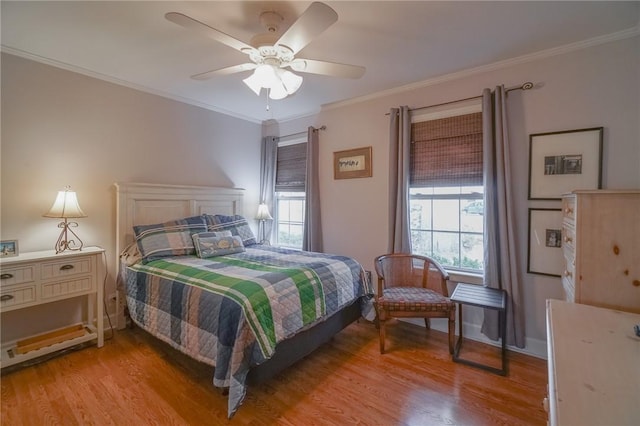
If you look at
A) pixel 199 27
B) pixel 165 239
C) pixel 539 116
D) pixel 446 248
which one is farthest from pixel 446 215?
pixel 165 239

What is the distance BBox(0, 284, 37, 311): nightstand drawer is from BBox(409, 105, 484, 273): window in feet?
11.1

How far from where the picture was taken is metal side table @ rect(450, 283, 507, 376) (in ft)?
7.19

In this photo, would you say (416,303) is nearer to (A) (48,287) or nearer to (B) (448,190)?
(B) (448,190)

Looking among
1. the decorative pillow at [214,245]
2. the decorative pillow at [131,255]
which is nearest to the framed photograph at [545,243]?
the decorative pillow at [214,245]

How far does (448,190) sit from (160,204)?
311 centimetres

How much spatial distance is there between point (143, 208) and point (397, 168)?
2752mm

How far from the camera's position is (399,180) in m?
3.01

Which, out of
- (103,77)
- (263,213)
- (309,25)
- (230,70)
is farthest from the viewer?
(263,213)

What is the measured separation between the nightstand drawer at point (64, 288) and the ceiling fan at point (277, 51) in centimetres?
199

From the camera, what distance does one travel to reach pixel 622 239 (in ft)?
4.94

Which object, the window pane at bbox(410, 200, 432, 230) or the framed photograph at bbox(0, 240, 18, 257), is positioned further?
the window pane at bbox(410, 200, 432, 230)

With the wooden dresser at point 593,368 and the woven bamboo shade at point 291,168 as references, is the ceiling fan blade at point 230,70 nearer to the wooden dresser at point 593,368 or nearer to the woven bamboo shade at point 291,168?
the woven bamboo shade at point 291,168

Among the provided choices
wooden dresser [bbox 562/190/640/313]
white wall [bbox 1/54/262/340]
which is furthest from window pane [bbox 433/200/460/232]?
white wall [bbox 1/54/262/340]

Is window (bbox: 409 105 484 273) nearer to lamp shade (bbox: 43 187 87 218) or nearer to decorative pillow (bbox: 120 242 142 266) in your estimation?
decorative pillow (bbox: 120 242 142 266)
